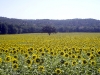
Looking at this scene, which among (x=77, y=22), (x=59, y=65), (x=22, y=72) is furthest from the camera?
(x=77, y=22)

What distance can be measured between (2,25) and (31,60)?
61.1 metres

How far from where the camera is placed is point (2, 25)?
6812 cm

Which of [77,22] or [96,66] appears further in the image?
[77,22]

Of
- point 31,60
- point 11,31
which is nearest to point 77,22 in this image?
point 11,31

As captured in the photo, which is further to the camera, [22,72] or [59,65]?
[59,65]

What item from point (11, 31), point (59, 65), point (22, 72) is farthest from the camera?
point (11, 31)

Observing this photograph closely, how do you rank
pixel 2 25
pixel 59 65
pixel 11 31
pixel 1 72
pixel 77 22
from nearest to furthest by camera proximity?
pixel 1 72 < pixel 59 65 < pixel 2 25 < pixel 11 31 < pixel 77 22

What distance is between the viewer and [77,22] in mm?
138750

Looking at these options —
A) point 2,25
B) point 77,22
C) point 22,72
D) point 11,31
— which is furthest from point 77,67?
point 77,22

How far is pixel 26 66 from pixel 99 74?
2351 millimetres

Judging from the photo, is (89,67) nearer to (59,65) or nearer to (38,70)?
(59,65)

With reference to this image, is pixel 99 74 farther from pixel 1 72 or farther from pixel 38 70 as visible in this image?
pixel 1 72

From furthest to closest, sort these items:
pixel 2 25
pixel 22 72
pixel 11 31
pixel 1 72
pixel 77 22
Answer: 1. pixel 77 22
2. pixel 11 31
3. pixel 2 25
4. pixel 22 72
5. pixel 1 72

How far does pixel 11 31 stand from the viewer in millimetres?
73312
